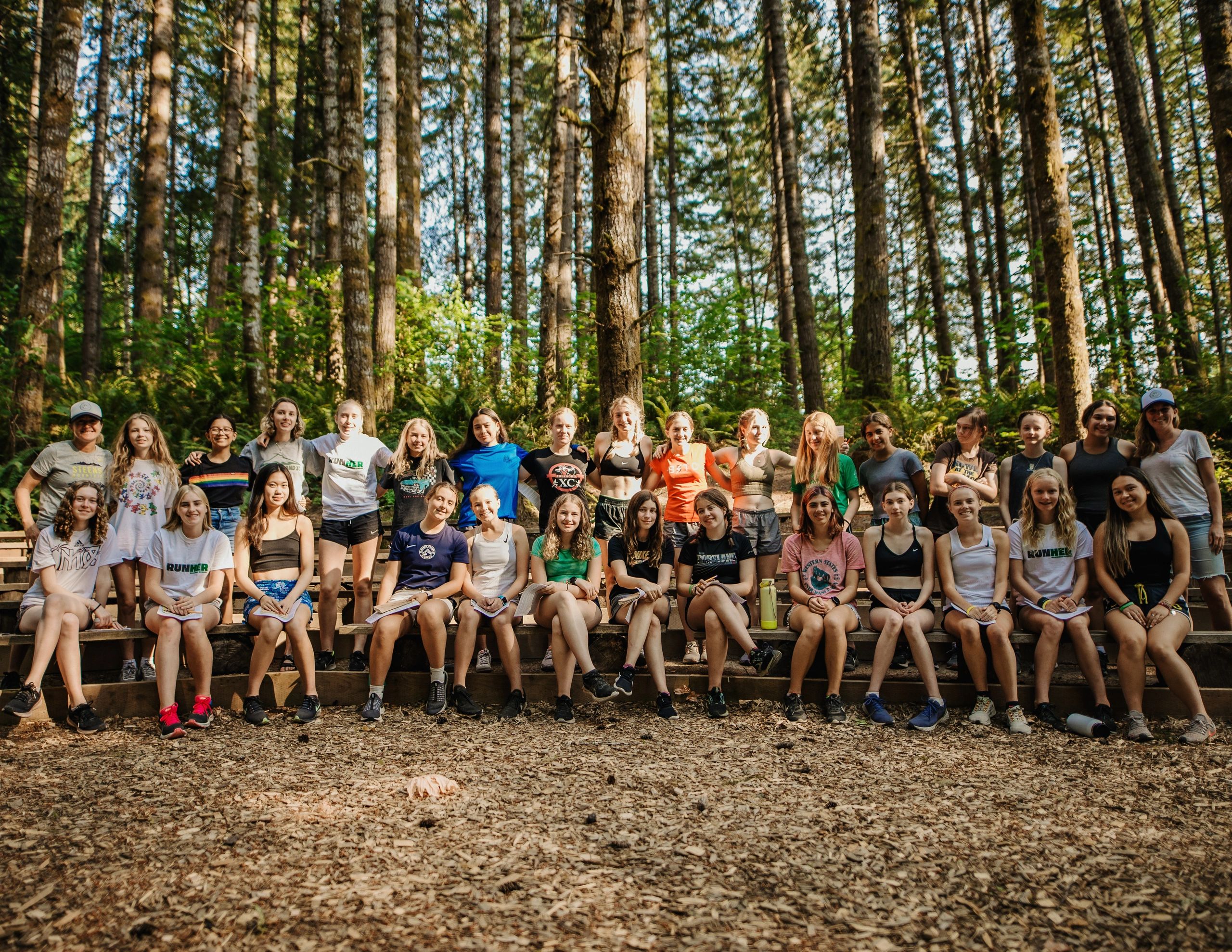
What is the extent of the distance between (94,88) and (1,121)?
11.4m

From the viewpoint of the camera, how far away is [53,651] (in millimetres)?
4848

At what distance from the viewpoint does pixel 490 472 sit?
593cm

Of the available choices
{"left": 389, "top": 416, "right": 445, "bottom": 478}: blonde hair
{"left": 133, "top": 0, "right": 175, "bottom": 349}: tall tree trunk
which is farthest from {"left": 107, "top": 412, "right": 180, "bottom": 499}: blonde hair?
{"left": 133, "top": 0, "right": 175, "bottom": 349}: tall tree trunk

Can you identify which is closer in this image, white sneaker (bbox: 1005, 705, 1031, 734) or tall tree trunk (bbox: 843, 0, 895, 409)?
white sneaker (bbox: 1005, 705, 1031, 734)

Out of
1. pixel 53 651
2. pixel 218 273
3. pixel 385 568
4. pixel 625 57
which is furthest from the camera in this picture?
pixel 218 273

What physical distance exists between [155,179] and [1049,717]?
14461mm

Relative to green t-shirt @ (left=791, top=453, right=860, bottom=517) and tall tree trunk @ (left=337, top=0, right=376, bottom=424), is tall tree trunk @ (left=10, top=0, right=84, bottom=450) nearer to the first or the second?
tall tree trunk @ (left=337, top=0, right=376, bottom=424)

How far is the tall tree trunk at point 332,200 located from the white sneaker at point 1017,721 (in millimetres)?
9071

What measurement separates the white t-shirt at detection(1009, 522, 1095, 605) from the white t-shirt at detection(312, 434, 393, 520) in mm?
4392

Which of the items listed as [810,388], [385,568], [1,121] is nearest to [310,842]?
[385,568]

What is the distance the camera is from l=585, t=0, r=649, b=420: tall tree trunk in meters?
6.43

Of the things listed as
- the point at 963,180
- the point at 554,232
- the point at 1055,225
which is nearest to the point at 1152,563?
the point at 1055,225

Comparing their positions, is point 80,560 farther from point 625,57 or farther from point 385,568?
point 625,57

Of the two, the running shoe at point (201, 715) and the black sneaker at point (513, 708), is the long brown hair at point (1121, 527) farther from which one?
the running shoe at point (201, 715)
